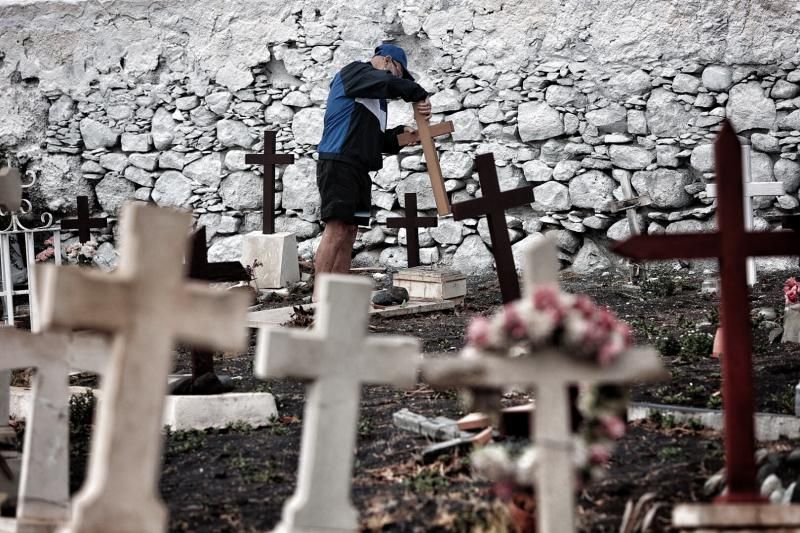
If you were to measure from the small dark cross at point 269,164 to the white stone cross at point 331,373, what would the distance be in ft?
26.6

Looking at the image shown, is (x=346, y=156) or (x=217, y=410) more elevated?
(x=346, y=156)

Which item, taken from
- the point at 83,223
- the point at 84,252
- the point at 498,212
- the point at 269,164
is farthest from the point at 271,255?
the point at 498,212

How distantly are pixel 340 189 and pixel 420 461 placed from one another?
4.44 meters

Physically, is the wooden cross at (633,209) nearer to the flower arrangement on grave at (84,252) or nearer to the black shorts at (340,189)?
the black shorts at (340,189)

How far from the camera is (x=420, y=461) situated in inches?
157

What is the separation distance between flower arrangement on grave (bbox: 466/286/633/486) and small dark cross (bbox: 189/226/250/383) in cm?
276

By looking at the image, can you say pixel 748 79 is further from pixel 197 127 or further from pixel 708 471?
pixel 708 471

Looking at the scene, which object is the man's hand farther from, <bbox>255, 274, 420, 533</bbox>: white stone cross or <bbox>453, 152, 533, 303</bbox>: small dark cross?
<bbox>255, 274, 420, 533</bbox>: white stone cross

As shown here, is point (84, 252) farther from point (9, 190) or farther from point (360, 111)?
point (9, 190)

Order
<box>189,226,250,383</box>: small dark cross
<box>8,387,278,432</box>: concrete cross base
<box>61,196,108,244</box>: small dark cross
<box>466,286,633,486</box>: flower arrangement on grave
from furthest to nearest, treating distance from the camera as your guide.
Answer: <box>61,196,108,244</box>: small dark cross → <box>189,226,250,383</box>: small dark cross → <box>8,387,278,432</box>: concrete cross base → <box>466,286,633,486</box>: flower arrangement on grave

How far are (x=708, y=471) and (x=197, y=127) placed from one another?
948 centimetres

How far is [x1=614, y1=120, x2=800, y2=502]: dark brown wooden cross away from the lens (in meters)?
2.89

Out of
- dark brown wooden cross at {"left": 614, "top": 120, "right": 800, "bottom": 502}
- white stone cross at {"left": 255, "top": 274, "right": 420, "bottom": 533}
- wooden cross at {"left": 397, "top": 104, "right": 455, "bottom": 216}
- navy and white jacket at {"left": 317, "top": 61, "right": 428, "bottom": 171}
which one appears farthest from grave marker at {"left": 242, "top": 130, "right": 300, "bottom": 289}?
white stone cross at {"left": 255, "top": 274, "right": 420, "bottom": 533}

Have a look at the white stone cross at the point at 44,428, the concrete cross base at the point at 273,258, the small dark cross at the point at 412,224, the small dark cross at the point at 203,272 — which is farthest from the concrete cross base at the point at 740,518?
the concrete cross base at the point at 273,258
